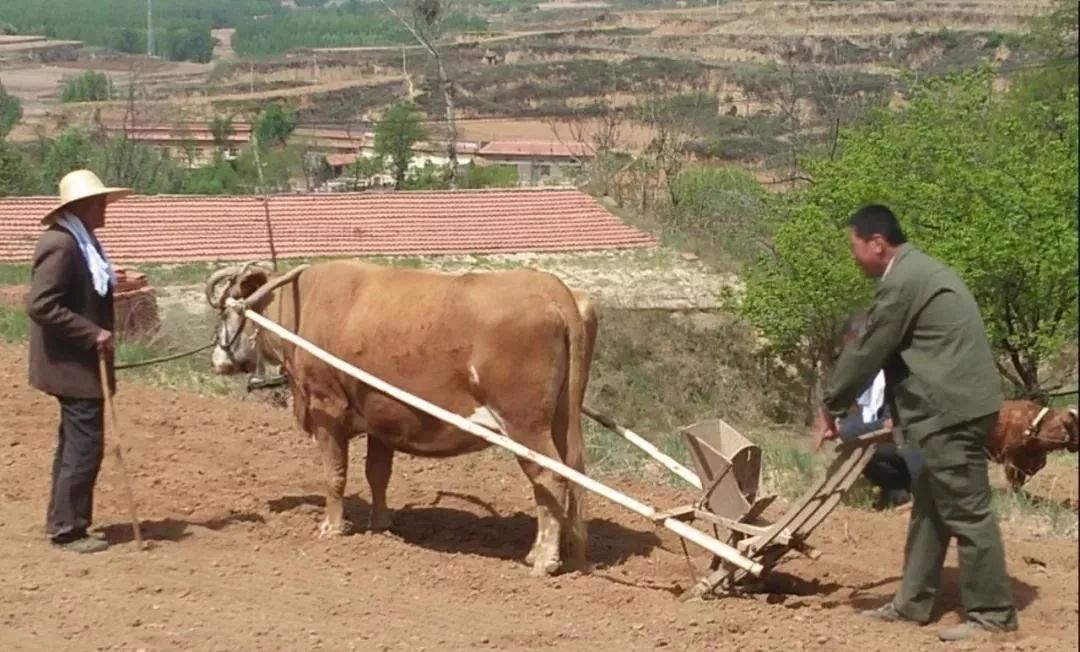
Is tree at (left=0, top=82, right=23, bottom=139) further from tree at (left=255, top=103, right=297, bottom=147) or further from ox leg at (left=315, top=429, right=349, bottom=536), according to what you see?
ox leg at (left=315, top=429, right=349, bottom=536)

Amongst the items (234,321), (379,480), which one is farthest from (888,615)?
(234,321)

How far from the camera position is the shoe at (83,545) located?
7.82 meters

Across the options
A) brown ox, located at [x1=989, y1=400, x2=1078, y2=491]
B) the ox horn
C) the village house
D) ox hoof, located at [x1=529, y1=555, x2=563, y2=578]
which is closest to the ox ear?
the ox horn

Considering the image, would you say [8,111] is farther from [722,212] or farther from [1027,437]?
[1027,437]

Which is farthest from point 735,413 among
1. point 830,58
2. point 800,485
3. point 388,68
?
point 388,68

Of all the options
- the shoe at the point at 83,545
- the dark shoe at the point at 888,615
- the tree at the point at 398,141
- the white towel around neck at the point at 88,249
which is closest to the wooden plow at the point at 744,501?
the dark shoe at the point at 888,615

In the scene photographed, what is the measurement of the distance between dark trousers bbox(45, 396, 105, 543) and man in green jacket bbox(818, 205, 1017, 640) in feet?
13.3

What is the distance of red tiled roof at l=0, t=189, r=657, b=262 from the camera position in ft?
98.1

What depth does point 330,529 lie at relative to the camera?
8609 mm

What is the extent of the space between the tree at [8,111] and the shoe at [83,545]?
33434mm

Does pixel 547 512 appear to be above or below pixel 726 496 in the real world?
below

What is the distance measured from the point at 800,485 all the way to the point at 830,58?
6278cm

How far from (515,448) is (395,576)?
0.98m

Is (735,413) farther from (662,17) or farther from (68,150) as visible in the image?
(662,17)
